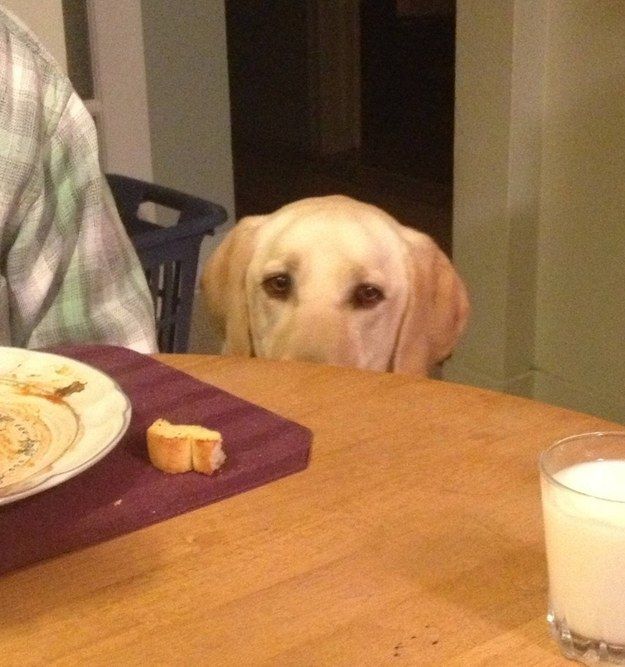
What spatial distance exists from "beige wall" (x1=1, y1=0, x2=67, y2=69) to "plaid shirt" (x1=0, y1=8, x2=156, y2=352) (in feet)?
0.97

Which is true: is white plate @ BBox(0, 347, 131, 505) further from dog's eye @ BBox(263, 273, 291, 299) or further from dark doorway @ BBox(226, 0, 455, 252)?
dark doorway @ BBox(226, 0, 455, 252)

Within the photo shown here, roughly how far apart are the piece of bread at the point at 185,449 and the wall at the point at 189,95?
85.2 inches

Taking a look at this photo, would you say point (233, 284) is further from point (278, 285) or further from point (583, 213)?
point (583, 213)

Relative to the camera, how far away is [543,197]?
2.22 m

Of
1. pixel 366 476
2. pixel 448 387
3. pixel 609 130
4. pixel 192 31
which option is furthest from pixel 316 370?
→ pixel 192 31

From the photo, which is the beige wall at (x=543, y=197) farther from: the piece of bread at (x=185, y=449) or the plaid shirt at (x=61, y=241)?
the piece of bread at (x=185, y=449)

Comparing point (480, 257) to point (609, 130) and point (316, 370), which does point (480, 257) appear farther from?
point (316, 370)

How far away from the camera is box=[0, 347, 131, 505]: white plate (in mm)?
605

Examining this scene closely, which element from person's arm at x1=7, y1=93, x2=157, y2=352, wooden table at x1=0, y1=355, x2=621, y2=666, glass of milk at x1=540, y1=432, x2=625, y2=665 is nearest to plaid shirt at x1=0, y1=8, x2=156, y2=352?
person's arm at x1=7, y1=93, x2=157, y2=352

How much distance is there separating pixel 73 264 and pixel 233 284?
248 mm

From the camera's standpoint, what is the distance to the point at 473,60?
215cm

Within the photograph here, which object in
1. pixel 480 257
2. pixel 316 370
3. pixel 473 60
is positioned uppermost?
pixel 473 60

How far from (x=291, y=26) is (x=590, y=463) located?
183 inches

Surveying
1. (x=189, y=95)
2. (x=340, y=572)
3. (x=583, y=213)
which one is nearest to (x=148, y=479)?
(x=340, y=572)
